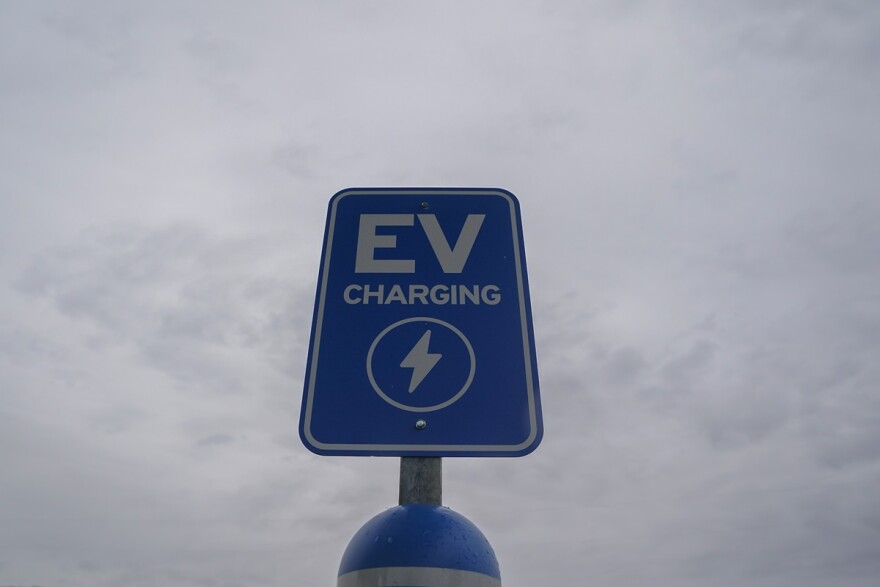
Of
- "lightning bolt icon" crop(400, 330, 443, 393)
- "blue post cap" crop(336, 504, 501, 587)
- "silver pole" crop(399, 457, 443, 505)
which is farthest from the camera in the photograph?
"lightning bolt icon" crop(400, 330, 443, 393)

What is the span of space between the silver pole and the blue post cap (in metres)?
0.08

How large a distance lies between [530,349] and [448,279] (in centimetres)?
42

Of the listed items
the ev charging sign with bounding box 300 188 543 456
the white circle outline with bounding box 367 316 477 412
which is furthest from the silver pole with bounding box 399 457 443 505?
the white circle outline with bounding box 367 316 477 412

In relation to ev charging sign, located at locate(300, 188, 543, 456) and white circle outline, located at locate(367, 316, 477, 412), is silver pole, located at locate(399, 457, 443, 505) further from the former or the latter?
white circle outline, located at locate(367, 316, 477, 412)

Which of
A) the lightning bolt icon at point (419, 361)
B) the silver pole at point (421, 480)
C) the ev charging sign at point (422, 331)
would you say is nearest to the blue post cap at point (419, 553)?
the silver pole at point (421, 480)

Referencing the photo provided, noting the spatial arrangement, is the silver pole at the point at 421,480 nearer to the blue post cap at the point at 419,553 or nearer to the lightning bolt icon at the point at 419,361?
the blue post cap at the point at 419,553

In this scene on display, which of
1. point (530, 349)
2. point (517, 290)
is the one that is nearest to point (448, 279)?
point (517, 290)

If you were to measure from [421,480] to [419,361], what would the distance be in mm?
397

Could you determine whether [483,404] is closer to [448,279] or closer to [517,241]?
[448,279]

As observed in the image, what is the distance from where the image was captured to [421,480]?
2018 mm

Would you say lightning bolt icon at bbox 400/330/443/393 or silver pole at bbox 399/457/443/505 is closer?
silver pole at bbox 399/457/443/505

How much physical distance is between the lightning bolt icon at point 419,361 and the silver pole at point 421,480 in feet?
0.78

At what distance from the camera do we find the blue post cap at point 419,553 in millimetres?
1743

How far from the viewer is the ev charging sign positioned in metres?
2.06
